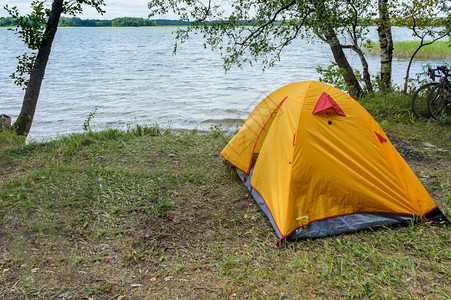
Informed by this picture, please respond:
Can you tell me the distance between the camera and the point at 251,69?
2627 centimetres

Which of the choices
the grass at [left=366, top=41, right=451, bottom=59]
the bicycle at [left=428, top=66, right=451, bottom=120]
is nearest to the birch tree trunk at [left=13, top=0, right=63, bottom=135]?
the bicycle at [left=428, top=66, right=451, bottom=120]

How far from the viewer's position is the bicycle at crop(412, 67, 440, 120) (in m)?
8.28

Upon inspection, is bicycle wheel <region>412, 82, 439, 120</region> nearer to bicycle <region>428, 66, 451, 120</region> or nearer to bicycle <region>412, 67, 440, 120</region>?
bicycle <region>412, 67, 440, 120</region>

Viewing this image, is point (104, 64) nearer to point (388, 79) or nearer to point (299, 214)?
point (388, 79)

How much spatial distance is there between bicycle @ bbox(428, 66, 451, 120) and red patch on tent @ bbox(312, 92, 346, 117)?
4.97 metres

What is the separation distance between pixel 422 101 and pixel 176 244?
25.6ft

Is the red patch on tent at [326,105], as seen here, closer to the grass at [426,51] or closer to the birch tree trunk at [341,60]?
the birch tree trunk at [341,60]

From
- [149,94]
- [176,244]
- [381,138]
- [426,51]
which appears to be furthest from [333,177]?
[426,51]

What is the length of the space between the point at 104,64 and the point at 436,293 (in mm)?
31308

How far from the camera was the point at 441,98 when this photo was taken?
8305 millimetres

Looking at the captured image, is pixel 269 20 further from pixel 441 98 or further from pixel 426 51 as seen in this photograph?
pixel 426 51

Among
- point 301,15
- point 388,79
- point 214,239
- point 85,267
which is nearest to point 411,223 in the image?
point 214,239

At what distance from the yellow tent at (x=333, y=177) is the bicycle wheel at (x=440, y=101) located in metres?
4.66

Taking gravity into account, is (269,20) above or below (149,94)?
above
